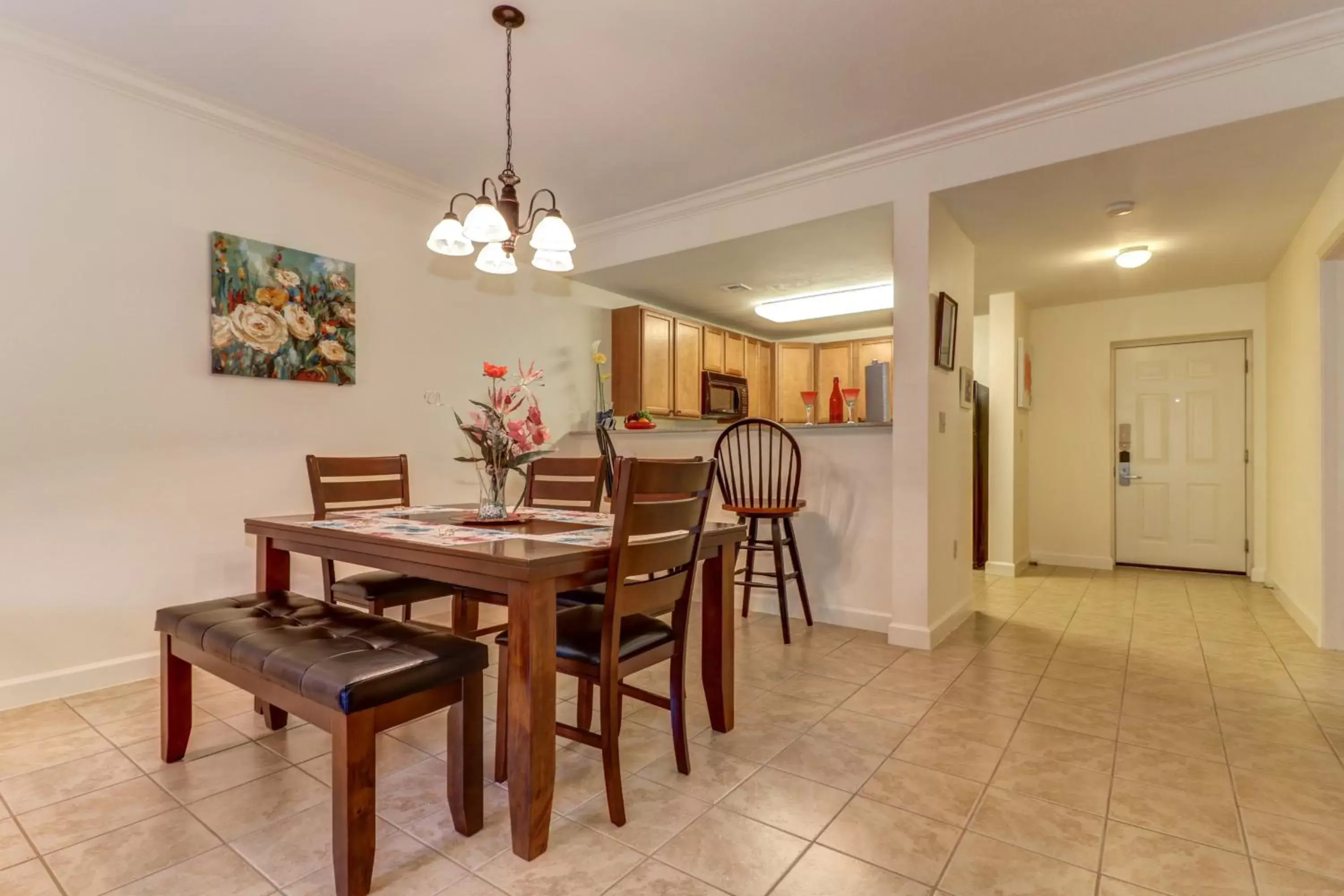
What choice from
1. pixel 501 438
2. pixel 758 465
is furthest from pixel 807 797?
pixel 758 465

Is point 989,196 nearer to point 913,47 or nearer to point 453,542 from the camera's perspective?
point 913,47

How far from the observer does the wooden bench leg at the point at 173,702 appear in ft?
6.20

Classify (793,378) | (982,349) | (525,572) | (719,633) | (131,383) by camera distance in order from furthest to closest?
(793,378), (982,349), (131,383), (719,633), (525,572)

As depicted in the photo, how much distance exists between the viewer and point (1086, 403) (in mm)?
5328

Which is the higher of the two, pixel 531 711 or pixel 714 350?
pixel 714 350

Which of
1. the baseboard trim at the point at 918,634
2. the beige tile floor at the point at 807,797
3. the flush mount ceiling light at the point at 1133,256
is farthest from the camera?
the flush mount ceiling light at the point at 1133,256

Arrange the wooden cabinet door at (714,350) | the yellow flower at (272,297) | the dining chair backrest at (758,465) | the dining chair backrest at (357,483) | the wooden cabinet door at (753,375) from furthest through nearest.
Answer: the wooden cabinet door at (753,375)
the wooden cabinet door at (714,350)
the dining chair backrest at (758,465)
the yellow flower at (272,297)
the dining chair backrest at (357,483)

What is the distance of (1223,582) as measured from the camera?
4.66 meters

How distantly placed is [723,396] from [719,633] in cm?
366

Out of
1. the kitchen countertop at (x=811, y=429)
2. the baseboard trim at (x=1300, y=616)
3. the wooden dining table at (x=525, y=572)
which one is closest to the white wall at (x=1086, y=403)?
the baseboard trim at (x=1300, y=616)

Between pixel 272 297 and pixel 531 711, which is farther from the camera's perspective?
pixel 272 297

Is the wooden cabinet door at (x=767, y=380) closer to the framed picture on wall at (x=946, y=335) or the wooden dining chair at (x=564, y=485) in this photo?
the framed picture on wall at (x=946, y=335)

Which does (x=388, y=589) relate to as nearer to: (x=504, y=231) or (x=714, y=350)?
(x=504, y=231)

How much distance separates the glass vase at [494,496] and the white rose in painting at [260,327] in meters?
1.53
